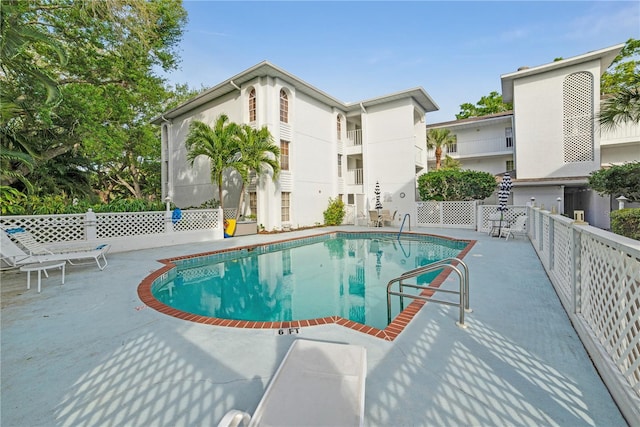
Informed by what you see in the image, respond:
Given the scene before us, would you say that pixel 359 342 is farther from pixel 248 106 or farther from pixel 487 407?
pixel 248 106

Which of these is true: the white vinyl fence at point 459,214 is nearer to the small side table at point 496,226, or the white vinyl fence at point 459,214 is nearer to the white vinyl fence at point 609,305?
the small side table at point 496,226

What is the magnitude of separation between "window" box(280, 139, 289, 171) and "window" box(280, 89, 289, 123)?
1.20 metres

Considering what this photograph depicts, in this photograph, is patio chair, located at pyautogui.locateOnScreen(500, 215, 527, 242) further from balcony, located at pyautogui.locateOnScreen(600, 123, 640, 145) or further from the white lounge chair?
the white lounge chair

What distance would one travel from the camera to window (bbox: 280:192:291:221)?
1516cm

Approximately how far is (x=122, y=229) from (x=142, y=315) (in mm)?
Result: 6875

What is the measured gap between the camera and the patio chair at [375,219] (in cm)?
1664

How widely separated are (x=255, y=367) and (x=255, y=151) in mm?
11533

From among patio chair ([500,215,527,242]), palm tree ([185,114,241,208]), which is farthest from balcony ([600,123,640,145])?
palm tree ([185,114,241,208])

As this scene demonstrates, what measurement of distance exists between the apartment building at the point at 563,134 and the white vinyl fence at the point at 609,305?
13.4 meters

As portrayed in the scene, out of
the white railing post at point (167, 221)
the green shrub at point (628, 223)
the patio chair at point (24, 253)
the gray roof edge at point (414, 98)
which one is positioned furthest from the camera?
the gray roof edge at point (414, 98)

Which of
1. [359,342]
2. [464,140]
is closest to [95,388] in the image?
[359,342]

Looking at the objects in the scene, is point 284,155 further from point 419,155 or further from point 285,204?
point 419,155

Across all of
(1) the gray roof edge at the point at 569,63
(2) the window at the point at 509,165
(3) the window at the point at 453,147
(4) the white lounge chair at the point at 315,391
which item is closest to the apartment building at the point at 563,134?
(1) the gray roof edge at the point at 569,63

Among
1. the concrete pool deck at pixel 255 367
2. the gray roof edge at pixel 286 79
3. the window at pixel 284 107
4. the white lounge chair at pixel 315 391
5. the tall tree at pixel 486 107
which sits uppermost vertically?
the tall tree at pixel 486 107
